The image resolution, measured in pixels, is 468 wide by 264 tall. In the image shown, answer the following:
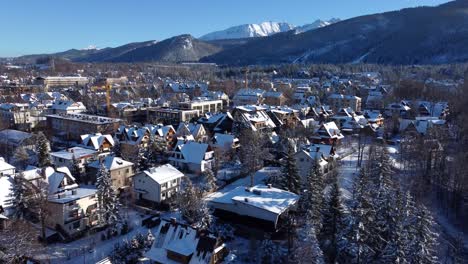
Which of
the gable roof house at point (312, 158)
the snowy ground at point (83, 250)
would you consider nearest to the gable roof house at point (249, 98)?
the gable roof house at point (312, 158)

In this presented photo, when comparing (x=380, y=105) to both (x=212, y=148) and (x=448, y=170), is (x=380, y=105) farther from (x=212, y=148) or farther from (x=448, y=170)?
(x=212, y=148)

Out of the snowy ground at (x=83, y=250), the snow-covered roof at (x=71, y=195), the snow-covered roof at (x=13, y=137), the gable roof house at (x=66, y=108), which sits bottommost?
the snowy ground at (x=83, y=250)

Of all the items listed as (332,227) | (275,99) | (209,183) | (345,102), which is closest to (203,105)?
(275,99)

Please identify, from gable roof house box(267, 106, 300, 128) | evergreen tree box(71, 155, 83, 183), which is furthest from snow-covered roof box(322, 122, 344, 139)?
evergreen tree box(71, 155, 83, 183)

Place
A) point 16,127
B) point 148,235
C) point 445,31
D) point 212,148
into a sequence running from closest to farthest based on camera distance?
point 148,235, point 212,148, point 16,127, point 445,31

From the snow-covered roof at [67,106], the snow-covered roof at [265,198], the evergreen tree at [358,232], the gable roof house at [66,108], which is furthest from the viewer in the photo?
the snow-covered roof at [67,106]

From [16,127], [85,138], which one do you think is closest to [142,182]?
[85,138]

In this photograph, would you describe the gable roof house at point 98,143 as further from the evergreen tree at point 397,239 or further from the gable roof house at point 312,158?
the evergreen tree at point 397,239
